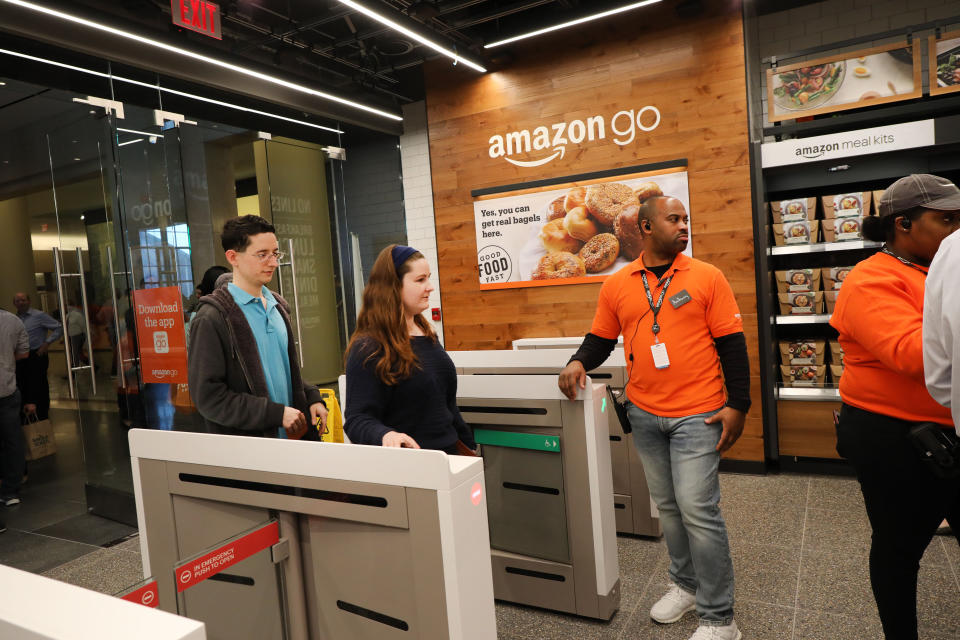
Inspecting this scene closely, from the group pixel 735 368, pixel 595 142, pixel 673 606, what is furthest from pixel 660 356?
pixel 595 142

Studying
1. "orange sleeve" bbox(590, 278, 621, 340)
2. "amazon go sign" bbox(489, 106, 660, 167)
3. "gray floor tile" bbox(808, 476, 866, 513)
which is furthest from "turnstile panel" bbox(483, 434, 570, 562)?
"amazon go sign" bbox(489, 106, 660, 167)

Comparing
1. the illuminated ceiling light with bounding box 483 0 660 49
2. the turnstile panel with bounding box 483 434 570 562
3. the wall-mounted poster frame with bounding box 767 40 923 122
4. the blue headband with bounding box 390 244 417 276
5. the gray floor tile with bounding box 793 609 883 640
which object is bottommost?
the gray floor tile with bounding box 793 609 883 640

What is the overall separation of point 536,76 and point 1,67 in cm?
367

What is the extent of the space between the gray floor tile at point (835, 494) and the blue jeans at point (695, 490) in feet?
5.91

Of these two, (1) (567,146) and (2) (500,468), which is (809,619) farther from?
(1) (567,146)

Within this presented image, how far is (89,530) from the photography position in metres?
3.97

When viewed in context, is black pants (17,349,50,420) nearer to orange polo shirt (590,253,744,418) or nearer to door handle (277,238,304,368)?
door handle (277,238,304,368)

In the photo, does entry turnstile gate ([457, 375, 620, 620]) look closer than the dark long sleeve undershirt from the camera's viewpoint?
No

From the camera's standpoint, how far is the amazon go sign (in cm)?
459

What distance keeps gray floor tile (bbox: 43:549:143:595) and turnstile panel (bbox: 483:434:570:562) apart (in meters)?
2.02

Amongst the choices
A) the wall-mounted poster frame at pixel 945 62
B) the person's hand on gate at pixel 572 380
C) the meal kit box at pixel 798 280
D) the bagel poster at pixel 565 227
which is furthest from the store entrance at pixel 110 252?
the wall-mounted poster frame at pixel 945 62

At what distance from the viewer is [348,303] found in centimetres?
589

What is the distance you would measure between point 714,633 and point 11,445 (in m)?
4.69

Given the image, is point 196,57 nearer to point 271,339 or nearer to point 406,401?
point 271,339
